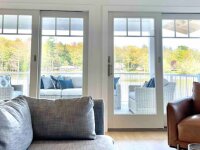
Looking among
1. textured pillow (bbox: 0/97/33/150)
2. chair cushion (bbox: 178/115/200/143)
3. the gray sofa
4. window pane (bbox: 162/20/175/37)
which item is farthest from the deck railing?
textured pillow (bbox: 0/97/33/150)

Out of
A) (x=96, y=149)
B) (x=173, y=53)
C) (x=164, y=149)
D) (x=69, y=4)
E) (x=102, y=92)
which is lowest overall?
(x=164, y=149)

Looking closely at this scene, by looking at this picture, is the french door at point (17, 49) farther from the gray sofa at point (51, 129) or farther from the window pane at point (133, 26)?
the gray sofa at point (51, 129)

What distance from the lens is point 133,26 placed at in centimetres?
394

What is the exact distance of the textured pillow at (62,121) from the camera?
5.18 feet

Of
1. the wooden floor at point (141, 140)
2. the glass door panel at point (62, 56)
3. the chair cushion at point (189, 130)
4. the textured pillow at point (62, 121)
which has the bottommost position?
the wooden floor at point (141, 140)

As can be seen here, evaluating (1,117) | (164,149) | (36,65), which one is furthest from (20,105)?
(36,65)

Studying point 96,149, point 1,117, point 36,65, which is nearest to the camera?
point 1,117

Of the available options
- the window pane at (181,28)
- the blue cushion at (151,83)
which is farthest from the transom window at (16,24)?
the window pane at (181,28)

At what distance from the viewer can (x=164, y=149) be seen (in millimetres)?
2713

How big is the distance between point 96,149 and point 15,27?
304cm

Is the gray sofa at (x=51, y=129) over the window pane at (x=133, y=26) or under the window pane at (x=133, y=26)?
under

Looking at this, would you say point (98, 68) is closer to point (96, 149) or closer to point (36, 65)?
point (36, 65)

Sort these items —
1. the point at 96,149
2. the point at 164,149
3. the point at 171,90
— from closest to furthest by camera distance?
the point at 96,149
the point at 164,149
the point at 171,90

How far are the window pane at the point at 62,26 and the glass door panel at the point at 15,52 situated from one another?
47 cm
